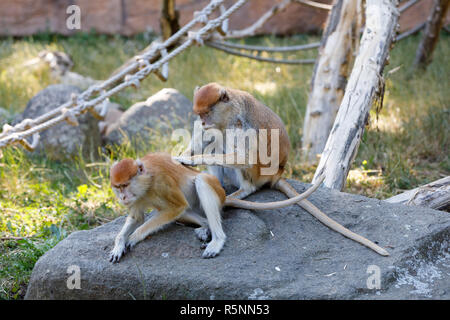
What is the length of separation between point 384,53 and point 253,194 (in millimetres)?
1928

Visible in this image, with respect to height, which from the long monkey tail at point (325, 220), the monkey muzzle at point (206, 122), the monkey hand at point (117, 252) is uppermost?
the monkey muzzle at point (206, 122)

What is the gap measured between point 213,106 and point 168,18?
3.55 meters

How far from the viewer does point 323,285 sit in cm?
305

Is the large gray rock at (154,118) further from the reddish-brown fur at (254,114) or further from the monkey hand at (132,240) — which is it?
the monkey hand at (132,240)

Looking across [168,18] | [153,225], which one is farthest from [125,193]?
[168,18]

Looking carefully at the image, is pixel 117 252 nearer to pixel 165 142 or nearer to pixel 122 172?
pixel 122 172

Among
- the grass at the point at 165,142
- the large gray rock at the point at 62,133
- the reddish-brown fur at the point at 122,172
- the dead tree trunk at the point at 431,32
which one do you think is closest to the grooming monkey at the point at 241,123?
the reddish-brown fur at the point at 122,172

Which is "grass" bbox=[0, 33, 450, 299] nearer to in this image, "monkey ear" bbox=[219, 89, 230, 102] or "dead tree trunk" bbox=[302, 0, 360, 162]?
"dead tree trunk" bbox=[302, 0, 360, 162]

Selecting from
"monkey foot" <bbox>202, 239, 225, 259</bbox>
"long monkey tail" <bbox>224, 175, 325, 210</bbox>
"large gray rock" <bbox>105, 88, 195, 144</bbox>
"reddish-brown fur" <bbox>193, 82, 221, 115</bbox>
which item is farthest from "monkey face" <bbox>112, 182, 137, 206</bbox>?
"large gray rock" <bbox>105, 88, 195, 144</bbox>

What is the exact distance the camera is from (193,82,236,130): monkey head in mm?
3875

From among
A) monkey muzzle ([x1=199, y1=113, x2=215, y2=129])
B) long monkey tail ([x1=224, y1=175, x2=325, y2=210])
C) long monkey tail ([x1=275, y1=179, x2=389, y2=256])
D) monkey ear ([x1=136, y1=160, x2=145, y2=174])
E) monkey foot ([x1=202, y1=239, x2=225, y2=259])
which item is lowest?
monkey foot ([x1=202, y1=239, x2=225, y2=259])

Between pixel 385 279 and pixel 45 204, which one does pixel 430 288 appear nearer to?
pixel 385 279

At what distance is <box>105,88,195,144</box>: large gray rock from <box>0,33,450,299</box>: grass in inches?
12.6

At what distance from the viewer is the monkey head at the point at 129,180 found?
3.21m
